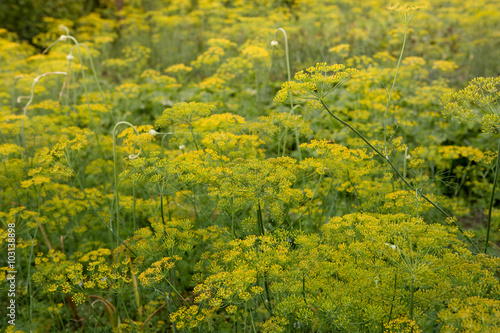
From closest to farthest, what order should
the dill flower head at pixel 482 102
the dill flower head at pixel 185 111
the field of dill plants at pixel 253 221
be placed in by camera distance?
the field of dill plants at pixel 253 221, the dill flower head at pixel 482 102, the dill flower head at pixel 185 111

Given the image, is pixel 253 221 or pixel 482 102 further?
pixel 253 221

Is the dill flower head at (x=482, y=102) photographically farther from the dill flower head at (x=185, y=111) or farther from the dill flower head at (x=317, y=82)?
the dill flower head at (x=185, y=111)

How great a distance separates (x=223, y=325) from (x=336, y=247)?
0.84 m

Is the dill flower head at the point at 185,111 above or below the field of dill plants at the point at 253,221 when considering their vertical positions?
above

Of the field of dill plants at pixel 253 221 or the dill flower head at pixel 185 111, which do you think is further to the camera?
the dill flower head at pixel 185 111

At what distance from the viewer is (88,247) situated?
10.3 ft

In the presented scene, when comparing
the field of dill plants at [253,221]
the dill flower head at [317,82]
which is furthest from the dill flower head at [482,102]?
the dill flower head at [317,82]

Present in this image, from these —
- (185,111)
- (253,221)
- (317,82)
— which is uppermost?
(317,82)

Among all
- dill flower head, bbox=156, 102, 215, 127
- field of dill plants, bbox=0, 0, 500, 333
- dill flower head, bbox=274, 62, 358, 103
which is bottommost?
field of dill plants, bbox=0, 0, 500, 333

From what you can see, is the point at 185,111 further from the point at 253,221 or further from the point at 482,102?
the point at 482,102

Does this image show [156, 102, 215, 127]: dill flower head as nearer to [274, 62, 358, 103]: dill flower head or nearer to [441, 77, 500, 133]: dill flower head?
[274, 62, 358, 103]: dill flower head

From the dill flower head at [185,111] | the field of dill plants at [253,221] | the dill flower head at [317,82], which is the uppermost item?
the dill flower head at [317,82]

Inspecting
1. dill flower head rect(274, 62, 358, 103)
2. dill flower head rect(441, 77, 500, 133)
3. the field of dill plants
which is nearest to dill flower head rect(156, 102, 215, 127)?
the field of dill plants

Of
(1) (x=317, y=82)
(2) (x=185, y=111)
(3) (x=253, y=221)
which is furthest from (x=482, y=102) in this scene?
(2) (x=185, y=111)
